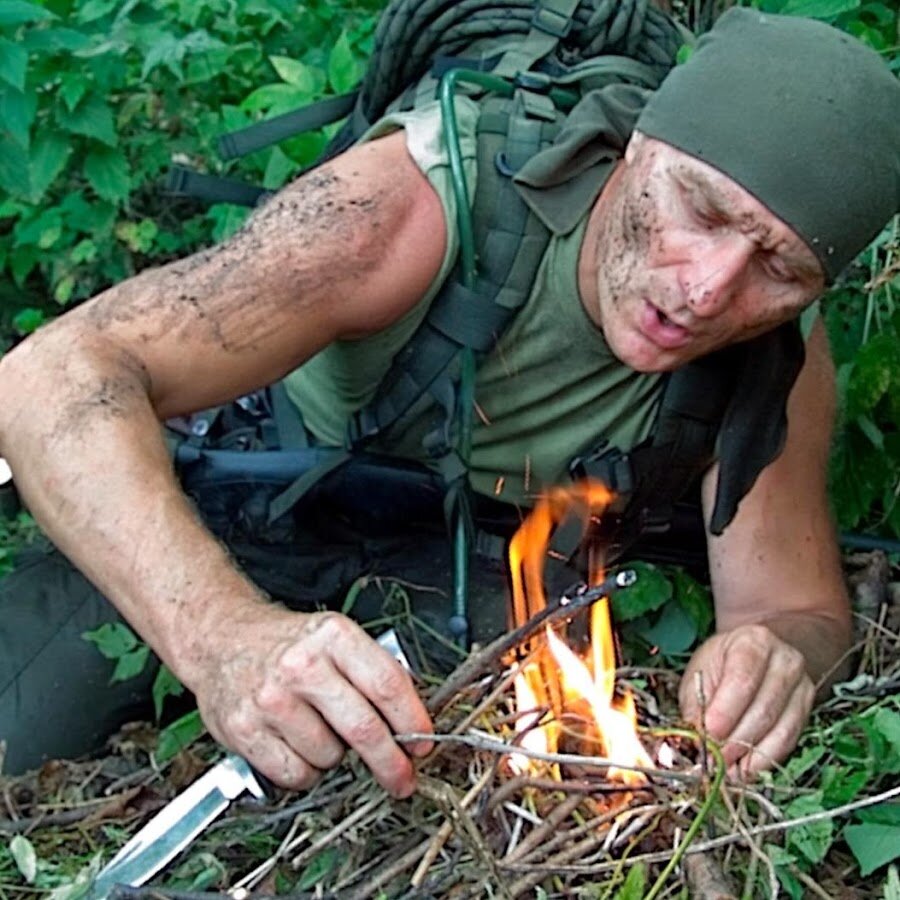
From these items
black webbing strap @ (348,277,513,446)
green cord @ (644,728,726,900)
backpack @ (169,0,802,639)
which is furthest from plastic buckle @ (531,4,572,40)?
green cord @ (644,728,726,900)

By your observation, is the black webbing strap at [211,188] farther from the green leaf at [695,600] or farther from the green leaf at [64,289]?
the green leaf at [64,289]

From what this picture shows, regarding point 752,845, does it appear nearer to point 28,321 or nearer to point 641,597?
point 641,597

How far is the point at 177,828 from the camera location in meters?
2.26

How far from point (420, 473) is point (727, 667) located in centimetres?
111

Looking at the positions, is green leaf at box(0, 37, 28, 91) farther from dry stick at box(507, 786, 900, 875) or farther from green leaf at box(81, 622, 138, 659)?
dry stick at box(507, 786, 900, 875)

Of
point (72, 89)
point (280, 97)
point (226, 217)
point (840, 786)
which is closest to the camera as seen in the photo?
point (840, 786)

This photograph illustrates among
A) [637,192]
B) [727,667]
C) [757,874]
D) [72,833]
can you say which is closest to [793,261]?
[637,192]

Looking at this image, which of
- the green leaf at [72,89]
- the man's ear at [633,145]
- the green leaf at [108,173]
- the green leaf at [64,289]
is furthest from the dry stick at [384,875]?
the green leaf at [64,289]

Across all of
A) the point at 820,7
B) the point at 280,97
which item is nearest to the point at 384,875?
the point at 820,7

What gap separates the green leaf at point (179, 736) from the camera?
3.00m

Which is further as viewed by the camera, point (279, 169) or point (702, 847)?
point (279, 169)

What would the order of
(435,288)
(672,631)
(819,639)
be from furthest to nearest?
(672,631) → (819,639) → (435,288)

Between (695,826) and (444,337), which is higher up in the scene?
(444,337)

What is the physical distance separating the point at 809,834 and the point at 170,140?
4.10 meters
